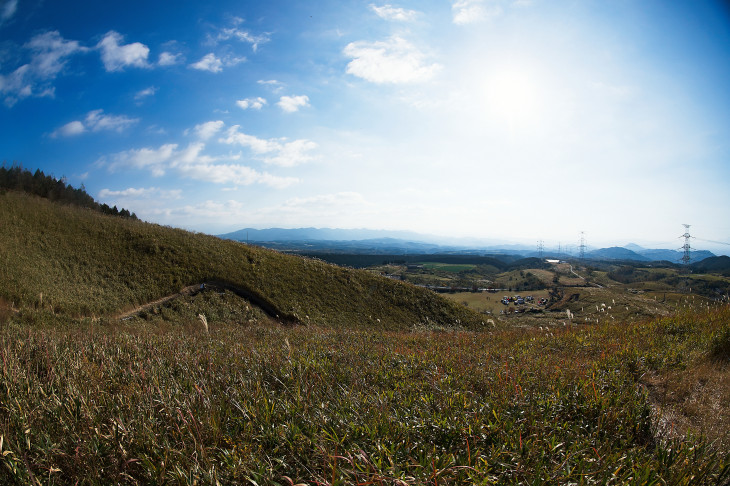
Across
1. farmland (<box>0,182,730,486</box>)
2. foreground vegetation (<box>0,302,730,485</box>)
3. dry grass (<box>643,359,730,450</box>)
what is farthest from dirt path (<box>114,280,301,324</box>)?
dry grass (<box>643,359,730,450</box>)

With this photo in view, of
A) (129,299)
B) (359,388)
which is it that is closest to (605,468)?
(359,388)

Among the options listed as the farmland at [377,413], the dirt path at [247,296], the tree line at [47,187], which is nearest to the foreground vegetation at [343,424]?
the farmland at [377,413]

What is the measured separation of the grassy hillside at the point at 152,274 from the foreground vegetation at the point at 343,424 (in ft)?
43.1

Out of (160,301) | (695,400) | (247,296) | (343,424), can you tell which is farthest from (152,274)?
(695,400)

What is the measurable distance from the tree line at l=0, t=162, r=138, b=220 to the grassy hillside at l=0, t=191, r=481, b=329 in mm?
13062

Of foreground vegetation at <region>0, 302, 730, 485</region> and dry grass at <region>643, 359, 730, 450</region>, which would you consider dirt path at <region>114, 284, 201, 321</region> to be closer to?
foreground vegetation at <region>0, 302, 730, 485</region>

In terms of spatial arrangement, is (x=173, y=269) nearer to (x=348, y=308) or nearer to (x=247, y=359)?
(x=348, y=308)

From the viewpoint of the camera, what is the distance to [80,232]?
884 inches

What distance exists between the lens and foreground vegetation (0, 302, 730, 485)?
6.60 ft

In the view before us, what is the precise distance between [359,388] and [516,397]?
1.67m

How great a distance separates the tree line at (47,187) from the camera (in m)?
36.8

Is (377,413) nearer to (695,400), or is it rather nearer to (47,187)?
(695,400)

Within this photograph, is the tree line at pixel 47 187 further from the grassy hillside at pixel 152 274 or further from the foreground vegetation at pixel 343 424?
the foreground vegetation at pixel 343 424

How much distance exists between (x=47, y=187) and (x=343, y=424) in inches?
2317
